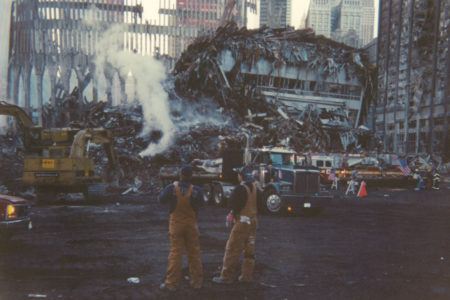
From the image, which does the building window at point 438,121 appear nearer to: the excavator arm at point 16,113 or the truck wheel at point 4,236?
the excavator arm at point 16,113

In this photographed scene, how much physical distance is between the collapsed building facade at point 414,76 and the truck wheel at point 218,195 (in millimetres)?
28270

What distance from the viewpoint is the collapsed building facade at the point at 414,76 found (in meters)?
41.3

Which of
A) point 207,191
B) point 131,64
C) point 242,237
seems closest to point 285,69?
point 131,64

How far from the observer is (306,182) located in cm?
1633

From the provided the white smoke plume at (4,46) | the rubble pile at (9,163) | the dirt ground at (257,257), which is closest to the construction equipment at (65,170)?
the rubble pile at (9,163)

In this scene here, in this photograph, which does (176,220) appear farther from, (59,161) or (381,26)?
(381,26)

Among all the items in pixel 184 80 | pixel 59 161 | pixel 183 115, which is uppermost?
pixel 184 80

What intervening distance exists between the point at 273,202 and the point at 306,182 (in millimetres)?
1409

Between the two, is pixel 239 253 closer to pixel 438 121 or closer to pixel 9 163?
pixel 9 163

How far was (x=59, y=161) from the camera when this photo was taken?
60.2ft

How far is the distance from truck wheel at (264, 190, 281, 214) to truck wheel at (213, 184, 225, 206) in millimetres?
2792

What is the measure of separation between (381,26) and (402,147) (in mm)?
14599

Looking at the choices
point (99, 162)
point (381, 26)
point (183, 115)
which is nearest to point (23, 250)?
point (99, 162)

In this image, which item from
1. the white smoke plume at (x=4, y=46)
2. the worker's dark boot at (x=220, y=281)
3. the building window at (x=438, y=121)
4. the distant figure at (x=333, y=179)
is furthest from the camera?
the white smoke plume at (x=4, y=46)
